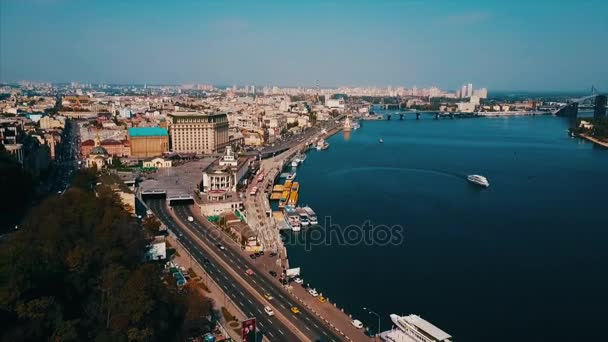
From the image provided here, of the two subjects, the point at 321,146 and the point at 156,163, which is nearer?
the point at 156,163

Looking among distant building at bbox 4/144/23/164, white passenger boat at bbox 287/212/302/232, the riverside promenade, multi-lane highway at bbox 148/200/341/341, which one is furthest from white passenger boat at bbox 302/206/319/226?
distant building at bbox 4/144/23/164

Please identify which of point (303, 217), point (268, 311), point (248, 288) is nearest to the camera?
point (268, 311)

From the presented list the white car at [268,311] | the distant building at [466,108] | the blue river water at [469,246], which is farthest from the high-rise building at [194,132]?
the distant building at [466,108]

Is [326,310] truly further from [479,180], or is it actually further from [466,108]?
[466,108]

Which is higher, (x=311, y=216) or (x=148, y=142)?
(x=148, y=142)

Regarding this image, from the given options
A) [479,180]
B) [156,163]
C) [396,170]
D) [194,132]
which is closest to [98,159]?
[156,163]

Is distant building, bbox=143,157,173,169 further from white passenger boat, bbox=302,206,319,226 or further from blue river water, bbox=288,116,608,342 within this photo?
white passenger boat, bbox=302,206,319,226
